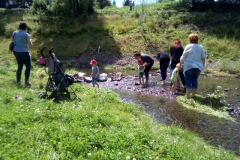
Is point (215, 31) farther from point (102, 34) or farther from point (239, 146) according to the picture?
point (239, 146)

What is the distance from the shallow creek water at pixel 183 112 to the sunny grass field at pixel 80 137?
2.33ft

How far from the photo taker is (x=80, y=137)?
15.0 ft

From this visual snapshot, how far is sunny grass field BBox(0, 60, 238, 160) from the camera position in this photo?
4130mm

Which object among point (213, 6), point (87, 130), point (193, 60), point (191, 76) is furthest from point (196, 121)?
point (213, 6)

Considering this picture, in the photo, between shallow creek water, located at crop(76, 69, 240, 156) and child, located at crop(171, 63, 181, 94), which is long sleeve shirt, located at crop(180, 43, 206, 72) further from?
shallow creek water, located at crop(76, 69, 240, 156)

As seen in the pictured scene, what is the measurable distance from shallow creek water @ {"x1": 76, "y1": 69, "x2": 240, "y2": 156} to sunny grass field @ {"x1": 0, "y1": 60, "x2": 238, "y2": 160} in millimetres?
709

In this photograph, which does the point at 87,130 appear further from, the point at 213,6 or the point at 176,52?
the point at 213,6

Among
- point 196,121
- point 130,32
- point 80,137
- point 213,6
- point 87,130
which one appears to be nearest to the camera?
point 80,137

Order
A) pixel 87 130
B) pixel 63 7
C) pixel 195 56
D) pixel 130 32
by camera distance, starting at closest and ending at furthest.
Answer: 1. pixel 87 130
2. pixel 195 56
3. pixel 130 32
4. pixel 63 7

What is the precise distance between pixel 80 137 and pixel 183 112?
4514 millimetres

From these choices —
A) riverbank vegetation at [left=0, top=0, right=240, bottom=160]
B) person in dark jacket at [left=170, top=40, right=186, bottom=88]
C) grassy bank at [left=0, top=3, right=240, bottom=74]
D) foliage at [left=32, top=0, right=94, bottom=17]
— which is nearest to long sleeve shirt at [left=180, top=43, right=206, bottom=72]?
person in dark jacket at [left=170, top=40, right=186, bottom=88]

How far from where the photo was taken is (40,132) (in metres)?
4.73

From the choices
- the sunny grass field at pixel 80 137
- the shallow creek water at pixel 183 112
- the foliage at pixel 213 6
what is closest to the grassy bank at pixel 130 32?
the foliage at pixel 213 6

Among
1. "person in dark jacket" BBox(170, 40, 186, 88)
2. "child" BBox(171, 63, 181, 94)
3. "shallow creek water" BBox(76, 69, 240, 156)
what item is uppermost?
"person in dark jacket" BBox(170, 40, 186, 88)
